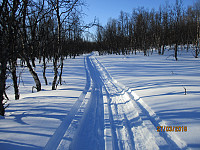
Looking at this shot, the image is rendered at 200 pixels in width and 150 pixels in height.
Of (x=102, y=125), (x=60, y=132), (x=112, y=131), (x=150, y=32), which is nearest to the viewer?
(x=60, y=132)

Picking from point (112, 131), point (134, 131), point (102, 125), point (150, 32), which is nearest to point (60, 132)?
point (102, 125)

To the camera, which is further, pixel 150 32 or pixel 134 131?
pixel 150 32

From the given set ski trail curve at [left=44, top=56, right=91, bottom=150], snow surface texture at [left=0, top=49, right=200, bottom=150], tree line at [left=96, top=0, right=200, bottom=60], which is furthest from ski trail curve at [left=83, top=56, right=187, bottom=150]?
tree line at [left=96, top=0, right=200, bottom=60]

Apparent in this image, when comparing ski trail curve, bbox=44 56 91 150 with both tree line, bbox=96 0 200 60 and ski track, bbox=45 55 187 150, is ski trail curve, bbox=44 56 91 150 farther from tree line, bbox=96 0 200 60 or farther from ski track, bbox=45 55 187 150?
Result: tree line, bbox=96 0 200 60

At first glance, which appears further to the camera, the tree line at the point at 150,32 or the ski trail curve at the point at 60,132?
the tree line at the point at 150,32

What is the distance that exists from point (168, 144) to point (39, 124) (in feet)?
10.1

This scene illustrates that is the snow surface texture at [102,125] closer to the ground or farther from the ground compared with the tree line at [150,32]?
closer to the ground

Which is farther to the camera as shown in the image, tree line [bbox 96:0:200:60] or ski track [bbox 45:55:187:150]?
tree line [bbox 96:0:200:60]

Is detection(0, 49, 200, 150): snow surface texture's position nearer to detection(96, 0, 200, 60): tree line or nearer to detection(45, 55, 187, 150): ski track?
detection(45, 55, 187, 150): ski track

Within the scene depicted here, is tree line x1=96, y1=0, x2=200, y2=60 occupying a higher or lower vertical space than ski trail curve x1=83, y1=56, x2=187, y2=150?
higher

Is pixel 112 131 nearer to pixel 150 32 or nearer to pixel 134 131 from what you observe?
pixel 134 131

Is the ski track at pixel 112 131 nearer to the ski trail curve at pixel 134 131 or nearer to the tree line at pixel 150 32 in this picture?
the ski trail curve at pixel 134 131

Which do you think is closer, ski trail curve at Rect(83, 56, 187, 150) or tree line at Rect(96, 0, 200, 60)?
ski trail curve at Rect(83, 56, 187, 150)

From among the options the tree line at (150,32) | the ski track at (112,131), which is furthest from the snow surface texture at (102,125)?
the tree line at (150,32)
